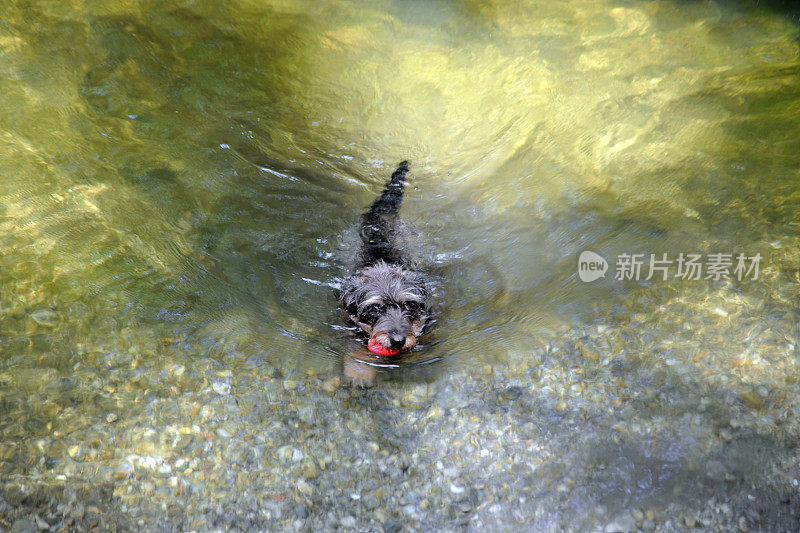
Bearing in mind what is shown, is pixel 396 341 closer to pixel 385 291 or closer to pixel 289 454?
pixel 385 291

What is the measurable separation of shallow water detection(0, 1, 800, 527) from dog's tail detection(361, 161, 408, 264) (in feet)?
0.77

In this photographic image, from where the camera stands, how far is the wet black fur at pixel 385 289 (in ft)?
14.4

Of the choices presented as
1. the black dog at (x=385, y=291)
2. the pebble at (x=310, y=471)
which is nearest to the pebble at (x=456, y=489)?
the pebble at (x=310, y=471)

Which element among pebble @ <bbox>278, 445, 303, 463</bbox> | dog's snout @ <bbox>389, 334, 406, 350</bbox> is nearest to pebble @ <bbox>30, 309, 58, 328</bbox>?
pebble @ <bbox>278, 445, 303, 463</bbox>

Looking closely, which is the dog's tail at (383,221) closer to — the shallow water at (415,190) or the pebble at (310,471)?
the shallow water at (415,190)

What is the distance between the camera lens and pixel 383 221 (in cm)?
562

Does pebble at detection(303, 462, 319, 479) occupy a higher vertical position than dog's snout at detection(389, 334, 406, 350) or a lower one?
lower

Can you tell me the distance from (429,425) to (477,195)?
2.95 metres

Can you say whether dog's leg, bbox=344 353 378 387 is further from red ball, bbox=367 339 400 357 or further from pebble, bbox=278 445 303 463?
pebble, bbox=278 445 303 463

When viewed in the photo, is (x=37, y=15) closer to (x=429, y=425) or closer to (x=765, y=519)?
(x=429, y=425)

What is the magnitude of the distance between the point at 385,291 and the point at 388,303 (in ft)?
0.47

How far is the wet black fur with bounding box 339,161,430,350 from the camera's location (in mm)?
4391

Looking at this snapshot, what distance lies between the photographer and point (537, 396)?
156 inches

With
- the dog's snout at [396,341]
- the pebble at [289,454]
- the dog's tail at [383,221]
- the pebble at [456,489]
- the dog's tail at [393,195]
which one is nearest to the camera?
the pebble at [456,489]
